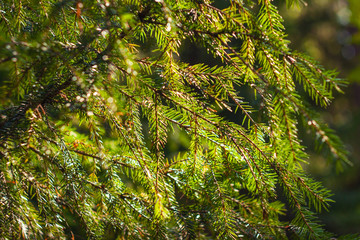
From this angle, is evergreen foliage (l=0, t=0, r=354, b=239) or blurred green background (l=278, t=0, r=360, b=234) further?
blurred green background (l=278, t=0, r=360, b=234)

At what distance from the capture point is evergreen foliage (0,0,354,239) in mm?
529

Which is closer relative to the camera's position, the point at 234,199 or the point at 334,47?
the point at 234,199

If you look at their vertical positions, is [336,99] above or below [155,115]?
below

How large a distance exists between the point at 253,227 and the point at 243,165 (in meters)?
0.16

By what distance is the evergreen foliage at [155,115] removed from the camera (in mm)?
529

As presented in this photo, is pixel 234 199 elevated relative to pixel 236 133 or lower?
lower

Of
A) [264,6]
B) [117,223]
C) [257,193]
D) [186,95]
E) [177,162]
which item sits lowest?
[117,223]

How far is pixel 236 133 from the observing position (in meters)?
0.70

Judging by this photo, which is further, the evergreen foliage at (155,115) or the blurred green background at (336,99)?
the blurred green background at (336,99)

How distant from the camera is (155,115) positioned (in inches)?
26.0

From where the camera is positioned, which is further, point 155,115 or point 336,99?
point 336,99

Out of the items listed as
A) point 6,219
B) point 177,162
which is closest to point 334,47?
point 177,162

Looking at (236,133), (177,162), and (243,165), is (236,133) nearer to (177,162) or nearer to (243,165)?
(243,165)

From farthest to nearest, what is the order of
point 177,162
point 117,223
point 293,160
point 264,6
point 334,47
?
point 334,47, point 177,162, point 117,223, point 264,6, point 293,160
